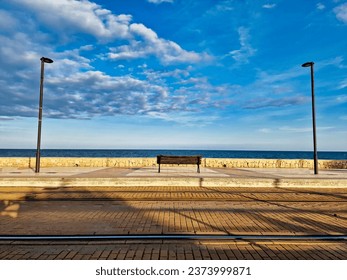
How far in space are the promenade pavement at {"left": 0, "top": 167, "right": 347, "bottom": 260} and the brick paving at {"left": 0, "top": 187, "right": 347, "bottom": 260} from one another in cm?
2

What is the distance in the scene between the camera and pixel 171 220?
5.51 m

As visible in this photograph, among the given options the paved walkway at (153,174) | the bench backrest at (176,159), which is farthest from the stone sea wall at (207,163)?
the bench backrest at (176,159)

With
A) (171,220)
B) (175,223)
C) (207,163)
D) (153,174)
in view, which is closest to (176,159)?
(153,174)

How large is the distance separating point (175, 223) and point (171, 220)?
0.25 meters

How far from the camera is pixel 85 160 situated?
818 inches

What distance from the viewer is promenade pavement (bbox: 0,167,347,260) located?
379 cm

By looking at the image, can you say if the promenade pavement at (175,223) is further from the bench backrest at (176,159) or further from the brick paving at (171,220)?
the bench backrest at (176,159)

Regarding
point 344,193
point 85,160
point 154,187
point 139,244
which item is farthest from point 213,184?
point 85,160

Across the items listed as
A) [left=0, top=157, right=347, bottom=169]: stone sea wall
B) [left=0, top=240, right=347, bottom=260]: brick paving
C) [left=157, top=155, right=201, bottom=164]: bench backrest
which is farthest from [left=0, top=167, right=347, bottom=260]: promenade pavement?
[left=0, top=157, right=347, bottom=169]: stone sea wall

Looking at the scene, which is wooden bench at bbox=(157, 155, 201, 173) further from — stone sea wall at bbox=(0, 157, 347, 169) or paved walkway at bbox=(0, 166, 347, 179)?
stone sea wall at bbox=(0, 157, 347, 169)

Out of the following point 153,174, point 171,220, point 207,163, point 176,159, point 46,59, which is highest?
point 46,59

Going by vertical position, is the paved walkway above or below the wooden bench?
below

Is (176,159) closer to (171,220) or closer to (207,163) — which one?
(207,163)
